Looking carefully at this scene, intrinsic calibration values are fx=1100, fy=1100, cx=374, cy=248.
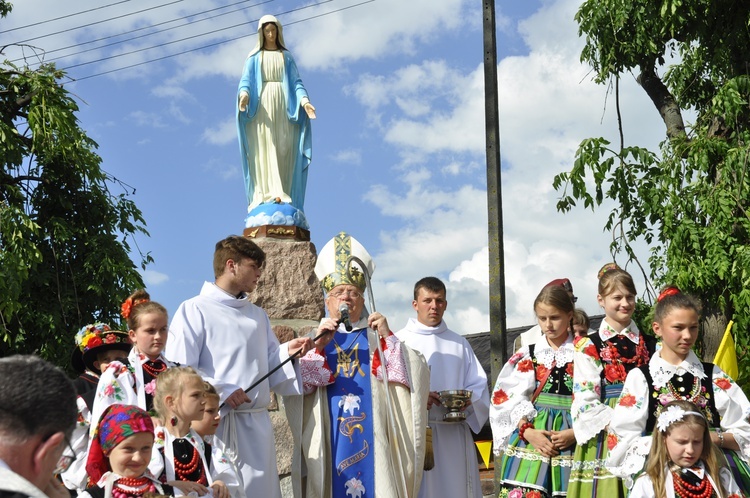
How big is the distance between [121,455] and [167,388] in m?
0.82

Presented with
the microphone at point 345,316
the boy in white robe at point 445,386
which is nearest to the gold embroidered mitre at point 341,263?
the microphone at point 345,316

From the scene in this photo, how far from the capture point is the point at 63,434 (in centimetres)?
238

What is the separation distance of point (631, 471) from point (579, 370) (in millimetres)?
759

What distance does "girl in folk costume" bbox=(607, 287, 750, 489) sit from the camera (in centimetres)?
543

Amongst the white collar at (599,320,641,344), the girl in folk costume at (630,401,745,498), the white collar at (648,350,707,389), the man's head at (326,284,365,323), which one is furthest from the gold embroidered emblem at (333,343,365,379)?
the girl in folk costume at (630,401,745,498)

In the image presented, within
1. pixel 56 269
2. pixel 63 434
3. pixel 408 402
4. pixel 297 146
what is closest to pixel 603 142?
pixel 297 146

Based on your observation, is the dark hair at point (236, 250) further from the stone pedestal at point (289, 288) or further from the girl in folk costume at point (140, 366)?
the stone pedestal at point (289, 288)

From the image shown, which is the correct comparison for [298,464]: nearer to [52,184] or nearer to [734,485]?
[734,485]

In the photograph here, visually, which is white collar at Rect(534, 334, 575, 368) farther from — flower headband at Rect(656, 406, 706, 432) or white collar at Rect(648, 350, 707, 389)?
flower headband at Rect(656, 406, 706, 432)

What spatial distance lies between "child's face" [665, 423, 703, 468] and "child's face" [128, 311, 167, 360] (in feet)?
Answer: 8.37

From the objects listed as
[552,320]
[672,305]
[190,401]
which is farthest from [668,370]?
[190,401]

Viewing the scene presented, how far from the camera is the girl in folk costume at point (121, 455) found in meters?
4.20

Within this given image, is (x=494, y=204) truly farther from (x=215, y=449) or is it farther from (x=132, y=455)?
(x=132, y=455)

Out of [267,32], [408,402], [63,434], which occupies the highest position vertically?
[267,32]
